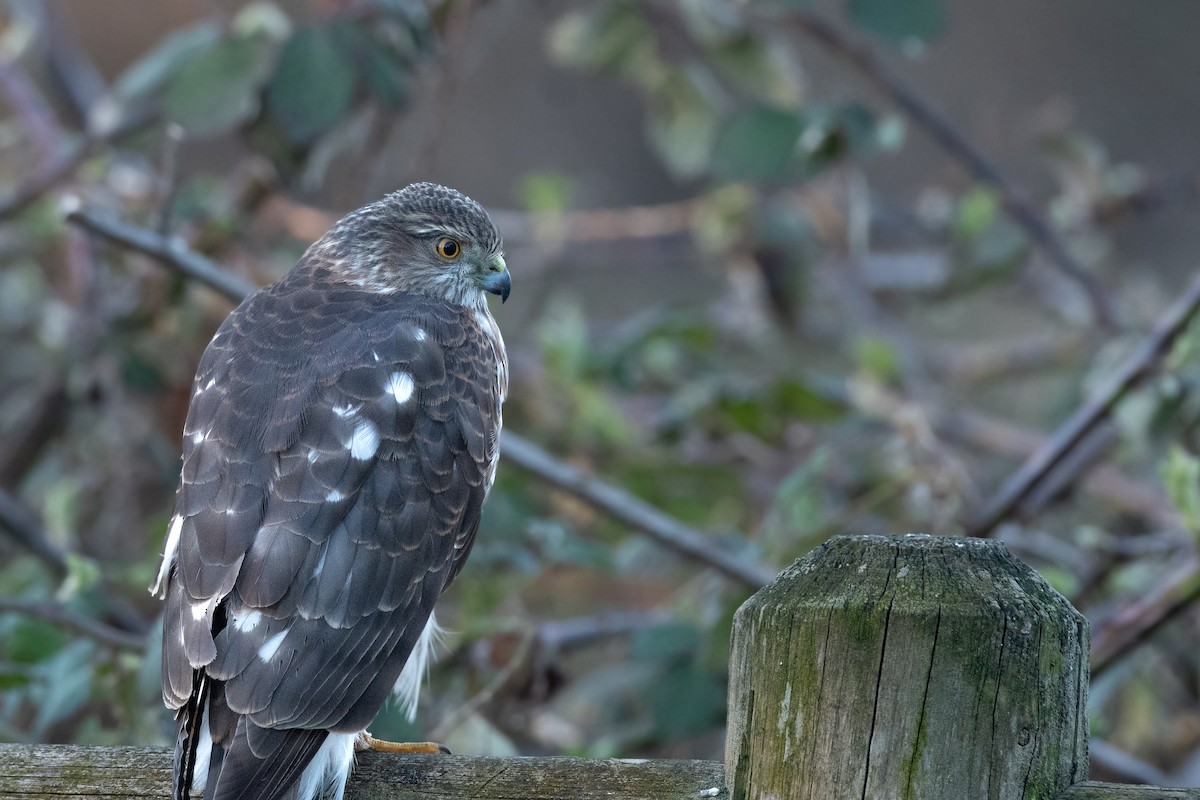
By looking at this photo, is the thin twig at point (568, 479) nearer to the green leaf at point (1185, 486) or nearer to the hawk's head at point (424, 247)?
the hawk's head at point (424, 247)

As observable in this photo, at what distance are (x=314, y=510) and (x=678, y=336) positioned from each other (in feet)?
8.69

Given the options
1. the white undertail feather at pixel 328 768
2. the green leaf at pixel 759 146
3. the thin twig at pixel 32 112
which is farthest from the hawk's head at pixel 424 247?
the thin twig at pixel 32 112

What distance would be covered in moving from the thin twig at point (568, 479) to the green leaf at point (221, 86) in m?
0.40

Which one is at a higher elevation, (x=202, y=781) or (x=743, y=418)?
(x=743, y=418)

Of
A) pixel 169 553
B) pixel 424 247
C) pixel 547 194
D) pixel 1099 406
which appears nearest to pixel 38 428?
pixel 547 194

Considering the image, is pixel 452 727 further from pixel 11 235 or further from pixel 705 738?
pixel 11 235

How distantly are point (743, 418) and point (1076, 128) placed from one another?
3903 millimetres

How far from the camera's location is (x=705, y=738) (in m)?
5.27

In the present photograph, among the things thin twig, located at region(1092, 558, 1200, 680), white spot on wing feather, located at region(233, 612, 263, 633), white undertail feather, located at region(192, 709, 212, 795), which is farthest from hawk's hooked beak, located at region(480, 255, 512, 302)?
thin twig, located at region(1092, 558, 1200, 680)

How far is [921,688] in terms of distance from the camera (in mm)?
1553

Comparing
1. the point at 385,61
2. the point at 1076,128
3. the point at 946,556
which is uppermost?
the point at 1076,128

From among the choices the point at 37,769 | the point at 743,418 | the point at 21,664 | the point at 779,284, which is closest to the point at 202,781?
the point at 37,769

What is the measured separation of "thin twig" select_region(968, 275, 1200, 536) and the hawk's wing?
1725mm

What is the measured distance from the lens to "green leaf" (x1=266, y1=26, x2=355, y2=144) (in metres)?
4.03
